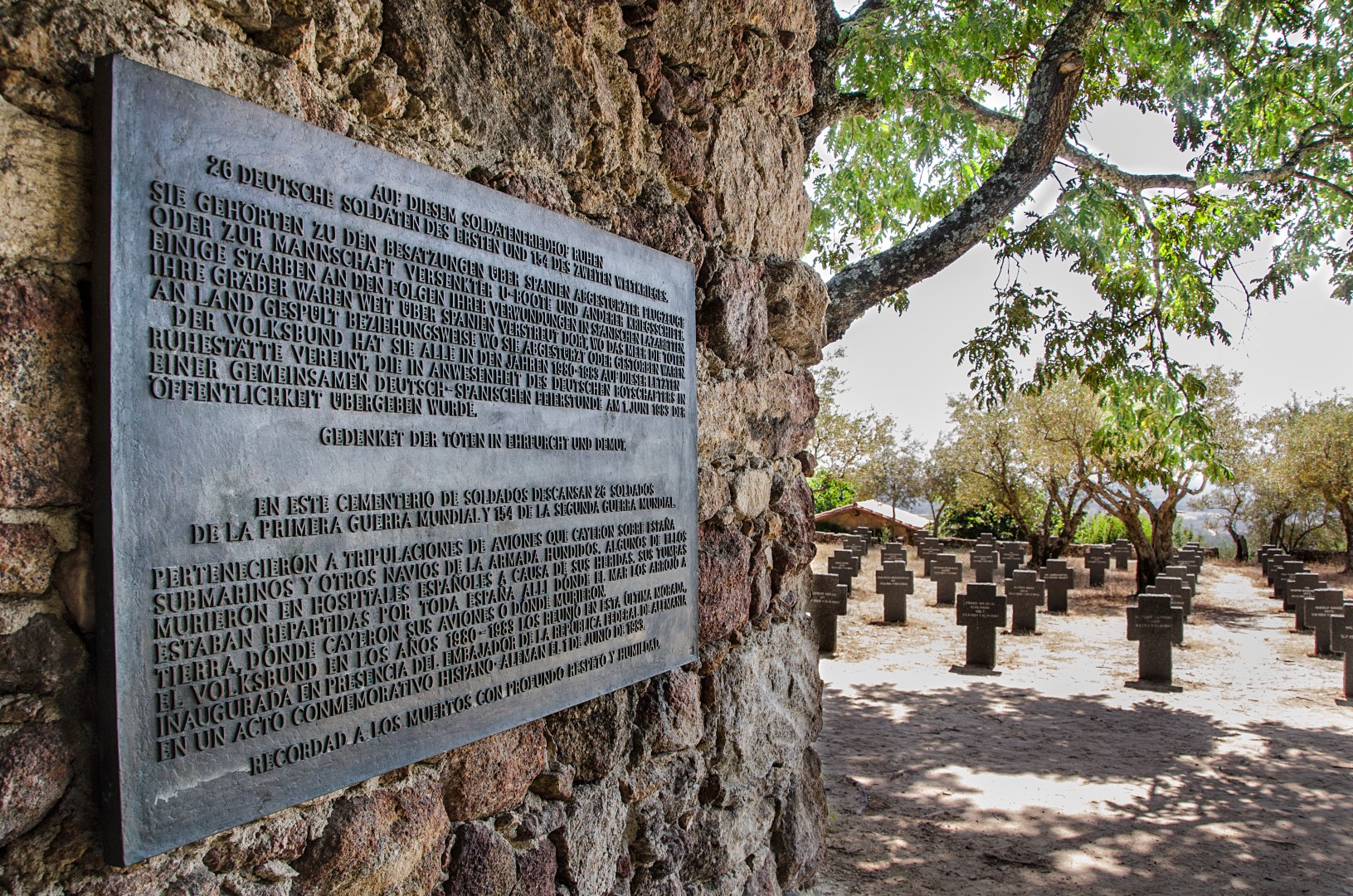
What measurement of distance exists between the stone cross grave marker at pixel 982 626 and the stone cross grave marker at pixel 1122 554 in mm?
12079

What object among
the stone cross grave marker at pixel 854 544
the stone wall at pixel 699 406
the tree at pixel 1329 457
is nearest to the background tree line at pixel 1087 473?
the tree at pixel 1329 457

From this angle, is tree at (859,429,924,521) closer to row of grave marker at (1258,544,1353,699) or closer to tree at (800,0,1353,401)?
row of grave marker at (1258,544,1353,699)

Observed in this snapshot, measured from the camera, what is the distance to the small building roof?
91.2 ft

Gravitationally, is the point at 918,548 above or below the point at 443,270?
below

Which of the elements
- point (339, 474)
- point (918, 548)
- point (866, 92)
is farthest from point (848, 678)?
point (918, 548)

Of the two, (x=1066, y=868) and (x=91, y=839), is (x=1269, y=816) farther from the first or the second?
(x=91, y=839)

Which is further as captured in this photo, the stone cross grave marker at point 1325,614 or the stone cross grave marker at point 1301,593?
the stone cross grave marker at point 1301,593

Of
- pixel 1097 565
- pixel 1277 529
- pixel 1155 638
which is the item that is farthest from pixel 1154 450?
pixel 1277 529

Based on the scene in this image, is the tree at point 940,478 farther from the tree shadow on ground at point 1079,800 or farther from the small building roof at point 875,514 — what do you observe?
the tree shadow on ground at point 1079,800

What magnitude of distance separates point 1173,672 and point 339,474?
11118mm

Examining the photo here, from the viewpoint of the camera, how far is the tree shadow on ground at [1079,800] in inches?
182

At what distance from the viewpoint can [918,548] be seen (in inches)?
870

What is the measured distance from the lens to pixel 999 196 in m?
6.47

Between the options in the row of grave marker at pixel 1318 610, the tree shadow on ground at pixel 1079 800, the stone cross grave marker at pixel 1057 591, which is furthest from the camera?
the stone cross grave marker at pixel 1057 591
